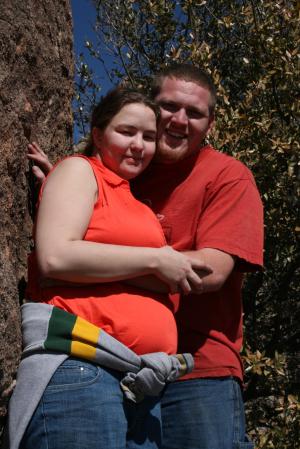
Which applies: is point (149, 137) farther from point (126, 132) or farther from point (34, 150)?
point (34, 150)

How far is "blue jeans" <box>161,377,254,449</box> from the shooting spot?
2547 millimetres

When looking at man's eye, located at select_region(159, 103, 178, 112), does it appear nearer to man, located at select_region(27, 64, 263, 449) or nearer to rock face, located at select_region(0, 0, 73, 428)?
man, located at select_region(27, 64, 263, 449)

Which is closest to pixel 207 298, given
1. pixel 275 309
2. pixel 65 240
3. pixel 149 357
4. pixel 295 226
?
pixel 149 357

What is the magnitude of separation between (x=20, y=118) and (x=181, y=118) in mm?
650

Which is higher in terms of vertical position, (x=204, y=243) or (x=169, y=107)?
(x=169, y=107)

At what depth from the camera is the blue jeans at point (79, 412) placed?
76.8 inches

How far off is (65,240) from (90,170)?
307 mm

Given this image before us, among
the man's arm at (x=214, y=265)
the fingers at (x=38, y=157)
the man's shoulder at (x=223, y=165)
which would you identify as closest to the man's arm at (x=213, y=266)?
the man's arm at (x=214, y=265)

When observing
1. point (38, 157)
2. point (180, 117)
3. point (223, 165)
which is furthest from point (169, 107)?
point (38, 157)

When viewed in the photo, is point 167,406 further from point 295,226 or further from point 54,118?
point 295,226

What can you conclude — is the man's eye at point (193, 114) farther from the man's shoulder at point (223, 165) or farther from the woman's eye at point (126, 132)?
the woman's eye at point (126, 132)

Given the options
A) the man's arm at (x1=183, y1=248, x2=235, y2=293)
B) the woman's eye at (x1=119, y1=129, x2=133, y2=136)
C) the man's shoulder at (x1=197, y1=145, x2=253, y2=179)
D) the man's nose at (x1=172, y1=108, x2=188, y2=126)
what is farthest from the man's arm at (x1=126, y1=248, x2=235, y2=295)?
the man's nose at (x1=172, y1=108, x2=188, y2=126)

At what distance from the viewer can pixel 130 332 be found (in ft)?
6.87

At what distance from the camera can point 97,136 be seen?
2.53 m
